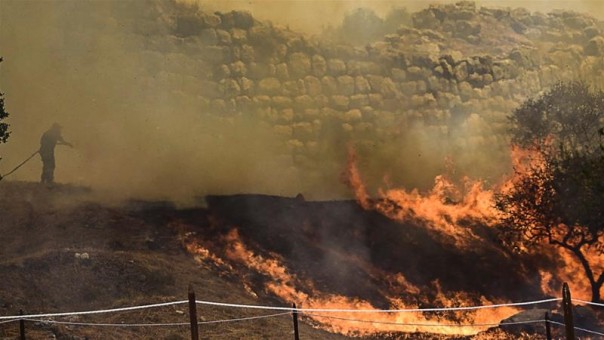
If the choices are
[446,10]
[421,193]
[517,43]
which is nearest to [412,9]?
[446,10]

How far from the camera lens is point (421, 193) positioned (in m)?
30.5

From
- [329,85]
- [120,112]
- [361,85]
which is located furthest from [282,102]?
[120,112]

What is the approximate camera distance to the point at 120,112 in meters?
27.4

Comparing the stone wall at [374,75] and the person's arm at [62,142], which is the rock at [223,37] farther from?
the person's arm at [62,142]

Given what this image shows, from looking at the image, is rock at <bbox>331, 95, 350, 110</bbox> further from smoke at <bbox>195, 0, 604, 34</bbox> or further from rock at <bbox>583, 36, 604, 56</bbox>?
rock at <bbox>583, 36, 604, 56</bbox>

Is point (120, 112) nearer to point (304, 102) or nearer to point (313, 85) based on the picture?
point (304, 102)

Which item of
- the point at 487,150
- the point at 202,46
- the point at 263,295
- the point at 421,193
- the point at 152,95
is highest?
the point at 202,46

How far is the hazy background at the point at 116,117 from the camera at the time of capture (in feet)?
86.9

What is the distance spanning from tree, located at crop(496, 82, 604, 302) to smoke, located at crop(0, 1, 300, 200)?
986 cm

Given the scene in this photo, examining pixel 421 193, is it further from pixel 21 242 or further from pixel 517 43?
→ pixel 21 242

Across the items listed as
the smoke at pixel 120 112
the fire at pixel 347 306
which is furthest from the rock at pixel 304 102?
the fire at pixel 347 306

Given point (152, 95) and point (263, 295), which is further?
point (152, 95)

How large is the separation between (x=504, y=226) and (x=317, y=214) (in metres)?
8.16

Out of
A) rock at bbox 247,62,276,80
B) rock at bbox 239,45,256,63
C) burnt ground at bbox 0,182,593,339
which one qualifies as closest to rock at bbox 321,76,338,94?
rock at bbox 247,62,276,80
